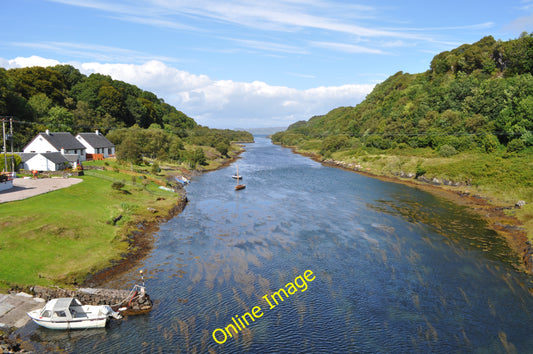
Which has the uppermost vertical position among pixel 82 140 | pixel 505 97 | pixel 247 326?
pixel 505 97

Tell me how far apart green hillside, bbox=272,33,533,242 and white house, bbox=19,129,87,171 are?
86.2 meters

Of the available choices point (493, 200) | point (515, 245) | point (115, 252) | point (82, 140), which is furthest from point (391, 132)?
point (115, 252)

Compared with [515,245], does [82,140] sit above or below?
above

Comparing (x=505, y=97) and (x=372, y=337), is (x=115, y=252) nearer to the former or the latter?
(x=372, y=337)

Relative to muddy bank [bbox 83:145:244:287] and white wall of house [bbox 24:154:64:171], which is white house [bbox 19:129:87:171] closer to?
white wall of house [bbox 24:154:64:171]

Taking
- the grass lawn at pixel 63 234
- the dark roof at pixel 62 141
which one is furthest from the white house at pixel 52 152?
the grass lawn at pixel 63 234

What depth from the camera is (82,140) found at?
84.9m

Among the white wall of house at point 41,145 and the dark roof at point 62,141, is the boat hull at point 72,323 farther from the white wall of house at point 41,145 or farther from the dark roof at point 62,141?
the dark roof at point 62,141

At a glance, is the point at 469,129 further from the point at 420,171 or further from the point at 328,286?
the point at 328,286

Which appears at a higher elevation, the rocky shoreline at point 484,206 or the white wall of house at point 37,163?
the white wall of house at point 37,163

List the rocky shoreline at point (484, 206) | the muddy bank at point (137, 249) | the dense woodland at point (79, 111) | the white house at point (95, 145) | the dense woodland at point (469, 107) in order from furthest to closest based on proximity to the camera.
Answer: the dense woodland at point (469, 107), the dense woodland at point (79, 111), the white house at point (95, 145), the rocky shoreline at point (484, 206), the muddy bank at point (137, 249)

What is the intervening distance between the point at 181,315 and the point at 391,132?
398ft

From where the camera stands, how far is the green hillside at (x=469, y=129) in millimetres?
73500

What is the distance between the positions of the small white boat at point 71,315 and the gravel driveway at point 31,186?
2590 cm
